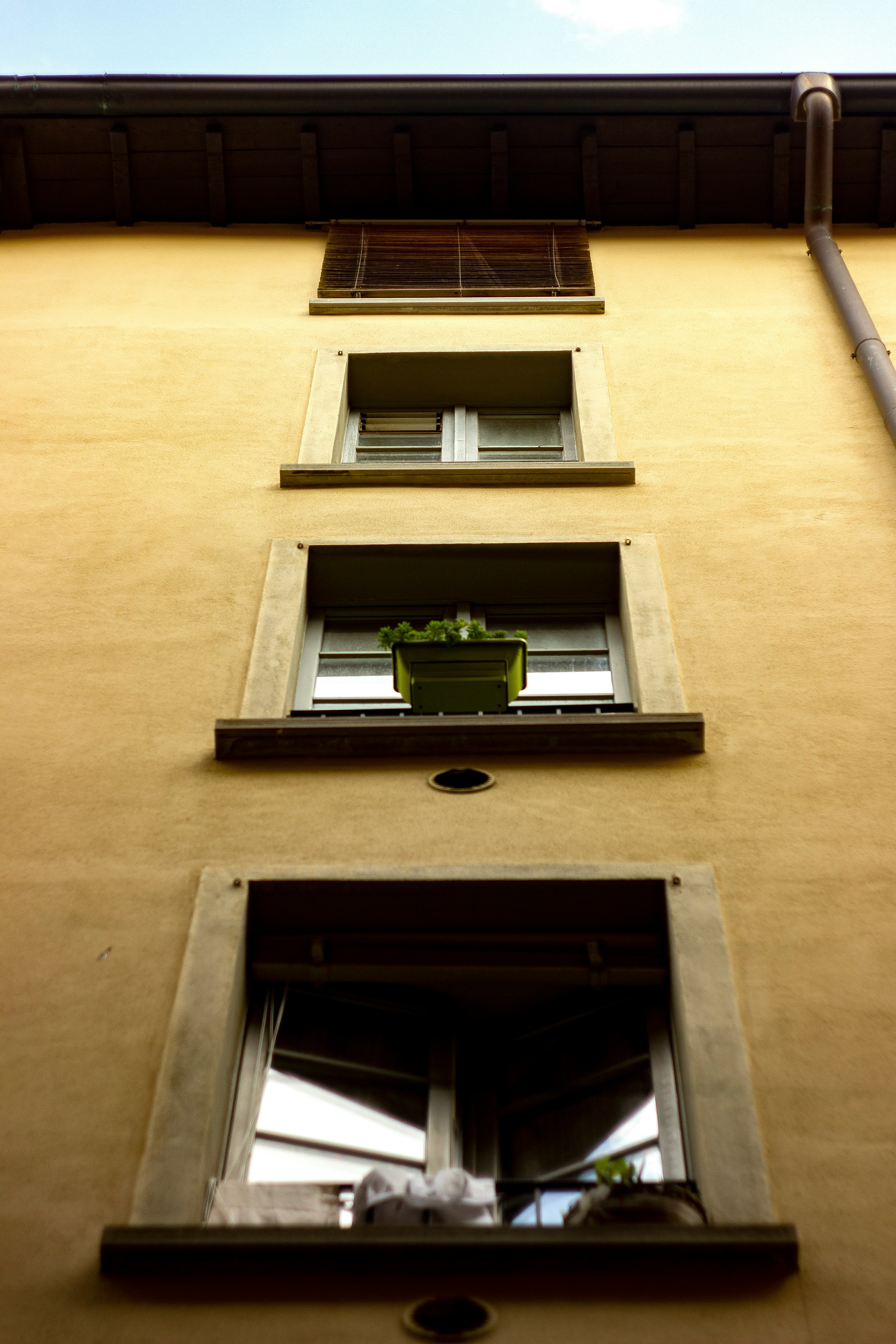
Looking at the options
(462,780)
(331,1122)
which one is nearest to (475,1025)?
(331,1122)

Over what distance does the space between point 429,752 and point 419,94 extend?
7.43 metres

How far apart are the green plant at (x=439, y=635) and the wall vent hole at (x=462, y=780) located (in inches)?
33.8

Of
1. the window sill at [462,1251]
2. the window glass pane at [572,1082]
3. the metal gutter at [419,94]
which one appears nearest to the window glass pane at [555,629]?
the window glass pane at [572,1082]

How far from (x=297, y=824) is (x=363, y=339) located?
521 centimetres

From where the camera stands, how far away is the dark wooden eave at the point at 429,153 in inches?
447

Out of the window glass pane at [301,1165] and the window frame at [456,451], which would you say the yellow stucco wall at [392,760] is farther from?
the window glass pane at [301,1165]

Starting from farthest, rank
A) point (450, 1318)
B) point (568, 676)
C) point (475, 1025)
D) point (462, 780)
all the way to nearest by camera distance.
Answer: point (568, 676)
point (462, 780)
point (475, 1025)
point (450, 1318)

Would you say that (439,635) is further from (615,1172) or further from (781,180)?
(781,180)

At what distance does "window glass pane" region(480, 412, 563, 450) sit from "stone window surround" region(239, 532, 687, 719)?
1928 mm

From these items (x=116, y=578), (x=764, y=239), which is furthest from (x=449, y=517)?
(x=764, y=239)

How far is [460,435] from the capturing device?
A: 962cm

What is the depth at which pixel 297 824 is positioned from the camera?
5.91 metres

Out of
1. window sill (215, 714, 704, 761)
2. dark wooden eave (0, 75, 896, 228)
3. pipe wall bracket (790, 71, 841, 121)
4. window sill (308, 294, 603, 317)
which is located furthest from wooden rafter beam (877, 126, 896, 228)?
window sill (215, 714, 704, 761)

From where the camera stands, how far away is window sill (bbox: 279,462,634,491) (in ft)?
27.0
